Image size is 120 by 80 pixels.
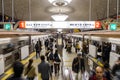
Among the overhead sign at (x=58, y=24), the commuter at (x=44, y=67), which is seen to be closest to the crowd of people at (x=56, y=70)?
the commuter at (x=44, y=67)

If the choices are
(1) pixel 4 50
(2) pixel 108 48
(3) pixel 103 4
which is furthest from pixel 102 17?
(1) pixel 4 50

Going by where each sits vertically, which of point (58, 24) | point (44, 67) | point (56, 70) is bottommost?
point (56, 70)

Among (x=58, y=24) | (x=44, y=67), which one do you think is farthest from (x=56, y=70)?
(x=44, y=67)

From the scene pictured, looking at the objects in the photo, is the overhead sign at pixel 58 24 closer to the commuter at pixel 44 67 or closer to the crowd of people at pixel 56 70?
the crowd of people at pixel 56 70

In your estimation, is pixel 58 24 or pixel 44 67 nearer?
pixel 44 67

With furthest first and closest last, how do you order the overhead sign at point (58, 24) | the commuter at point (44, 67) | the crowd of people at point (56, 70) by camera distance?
the overhead sign at point (58, 24) < the commuter at point (44, 67) < the crowd of people at point (56, 70)

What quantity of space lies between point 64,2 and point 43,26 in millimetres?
1410

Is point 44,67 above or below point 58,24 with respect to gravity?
below

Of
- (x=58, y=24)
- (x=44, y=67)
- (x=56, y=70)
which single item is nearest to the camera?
(x=44, y=67)

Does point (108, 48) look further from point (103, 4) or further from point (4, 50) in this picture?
point (4, 50)

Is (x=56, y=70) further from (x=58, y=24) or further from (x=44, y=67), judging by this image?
(x=44, y=67)

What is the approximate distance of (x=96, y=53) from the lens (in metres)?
11.9

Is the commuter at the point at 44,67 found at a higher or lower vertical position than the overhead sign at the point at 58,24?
lower

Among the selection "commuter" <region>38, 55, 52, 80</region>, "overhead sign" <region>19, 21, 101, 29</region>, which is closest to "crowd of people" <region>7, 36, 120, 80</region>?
"commuter" <region>38, 55, 52, 80</region>
